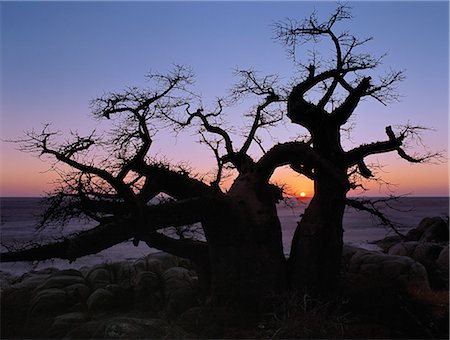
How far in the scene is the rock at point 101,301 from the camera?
440 inches

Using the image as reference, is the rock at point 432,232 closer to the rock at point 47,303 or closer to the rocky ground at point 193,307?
the rocky ground at point 193,307

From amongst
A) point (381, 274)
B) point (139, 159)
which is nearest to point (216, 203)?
point (139, 159)

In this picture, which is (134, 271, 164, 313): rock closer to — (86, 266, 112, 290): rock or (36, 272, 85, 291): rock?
(86, 266, 112, 290): rock

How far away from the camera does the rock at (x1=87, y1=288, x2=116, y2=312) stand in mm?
11188

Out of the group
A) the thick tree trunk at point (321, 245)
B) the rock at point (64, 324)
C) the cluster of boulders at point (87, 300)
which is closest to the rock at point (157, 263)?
the cluster of boulders at point (87, 300)

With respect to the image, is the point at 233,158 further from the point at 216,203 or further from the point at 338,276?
the point at 338,276

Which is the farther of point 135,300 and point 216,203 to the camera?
point 135,300

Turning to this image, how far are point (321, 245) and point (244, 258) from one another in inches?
73.0

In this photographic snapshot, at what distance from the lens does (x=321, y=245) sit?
10555mm

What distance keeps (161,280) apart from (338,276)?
4.62 metres

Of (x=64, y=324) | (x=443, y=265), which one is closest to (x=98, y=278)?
(x=64, y=324)

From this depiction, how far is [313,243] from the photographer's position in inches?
417

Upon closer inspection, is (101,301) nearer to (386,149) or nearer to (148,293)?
(148,293)

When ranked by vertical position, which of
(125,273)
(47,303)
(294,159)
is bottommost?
(47,303)
